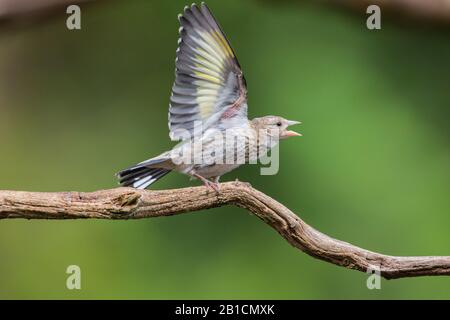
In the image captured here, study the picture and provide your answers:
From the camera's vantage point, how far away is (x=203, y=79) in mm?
4914

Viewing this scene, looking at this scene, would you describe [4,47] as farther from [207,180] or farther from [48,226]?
[207,180]

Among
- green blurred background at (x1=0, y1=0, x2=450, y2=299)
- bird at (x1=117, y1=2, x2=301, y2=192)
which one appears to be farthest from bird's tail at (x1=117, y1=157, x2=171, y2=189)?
green blurred background at (x1=0, y1=0, x2=450, y2=299)

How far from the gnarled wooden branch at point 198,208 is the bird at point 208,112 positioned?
9.5 inches

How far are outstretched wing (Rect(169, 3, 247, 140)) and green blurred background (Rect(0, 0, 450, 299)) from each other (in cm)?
253

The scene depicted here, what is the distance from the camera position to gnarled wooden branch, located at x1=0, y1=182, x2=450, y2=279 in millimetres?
4352

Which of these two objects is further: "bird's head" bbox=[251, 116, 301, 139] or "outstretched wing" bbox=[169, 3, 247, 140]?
"bird's head" bbox=[251, 116, 301, 139]

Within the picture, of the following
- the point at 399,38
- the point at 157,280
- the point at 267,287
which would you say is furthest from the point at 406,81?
the point at 157,280

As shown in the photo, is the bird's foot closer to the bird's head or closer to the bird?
the bird

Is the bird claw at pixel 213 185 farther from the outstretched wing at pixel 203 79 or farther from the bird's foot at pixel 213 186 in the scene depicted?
the outstretched wing at pixel 203 79

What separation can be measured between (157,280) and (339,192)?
5.40ft

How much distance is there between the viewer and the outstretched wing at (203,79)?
4.80m

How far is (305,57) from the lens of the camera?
792cm

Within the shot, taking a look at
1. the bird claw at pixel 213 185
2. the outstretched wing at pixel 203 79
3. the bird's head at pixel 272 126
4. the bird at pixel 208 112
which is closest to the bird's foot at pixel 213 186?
the bird claw at pixel 213 185

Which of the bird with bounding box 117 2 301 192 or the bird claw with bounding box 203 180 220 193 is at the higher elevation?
the bird with bounding box 117 2 301 192
